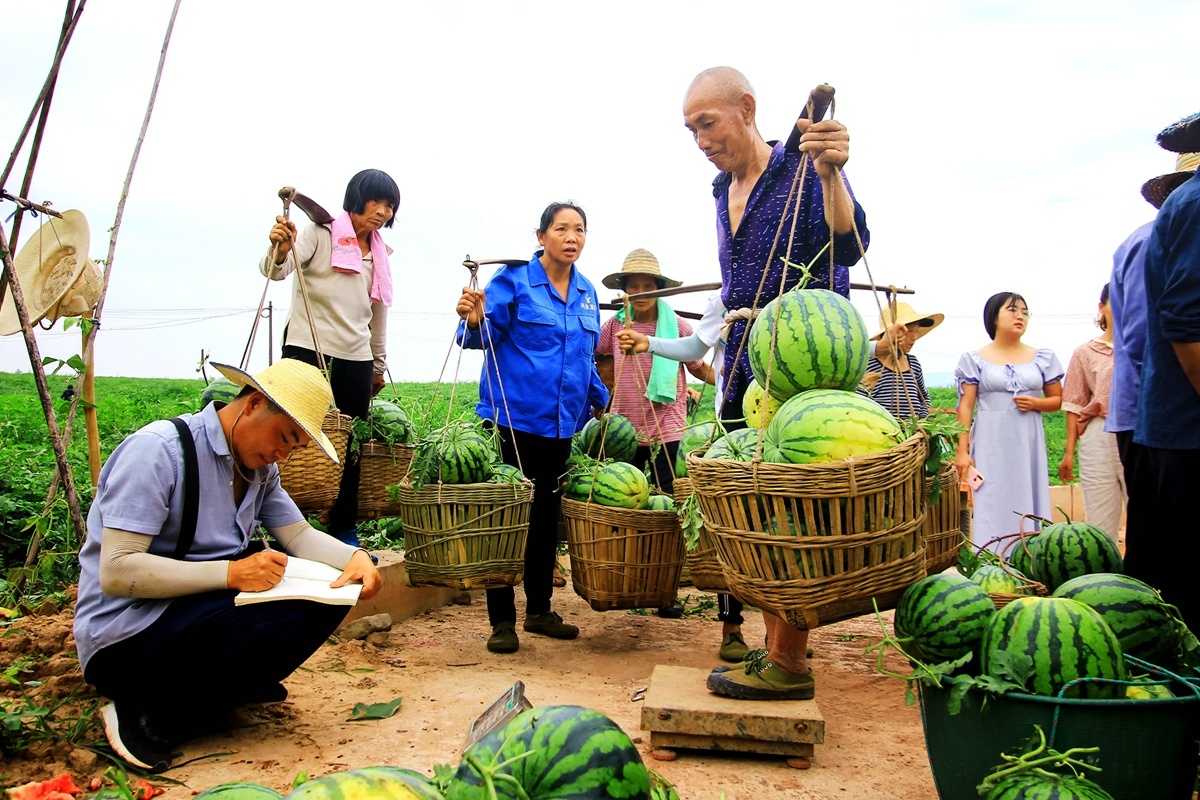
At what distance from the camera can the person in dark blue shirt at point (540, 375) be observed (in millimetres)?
4664

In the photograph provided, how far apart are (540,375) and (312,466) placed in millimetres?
1268

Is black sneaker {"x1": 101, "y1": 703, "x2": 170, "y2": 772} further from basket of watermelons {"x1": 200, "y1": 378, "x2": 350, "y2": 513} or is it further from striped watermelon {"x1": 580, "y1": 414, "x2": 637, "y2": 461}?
striped watermelon {"x1": 580, "y1": 414, "x2": 637, "y2": 461}

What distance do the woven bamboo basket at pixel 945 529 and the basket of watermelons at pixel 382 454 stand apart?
2.91 m

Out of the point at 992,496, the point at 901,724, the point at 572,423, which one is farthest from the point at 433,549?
the point at 992,496

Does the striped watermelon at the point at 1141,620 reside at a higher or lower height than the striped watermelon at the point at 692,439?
lower

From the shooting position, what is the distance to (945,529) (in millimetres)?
3213

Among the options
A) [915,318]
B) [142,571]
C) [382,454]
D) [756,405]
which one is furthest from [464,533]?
[915,318]

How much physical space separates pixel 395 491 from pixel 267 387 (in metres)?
1.47

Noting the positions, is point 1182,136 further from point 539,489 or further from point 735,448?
point 539,489

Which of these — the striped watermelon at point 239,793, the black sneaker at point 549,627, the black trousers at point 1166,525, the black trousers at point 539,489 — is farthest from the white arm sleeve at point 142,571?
the black trousers at point 1166,525

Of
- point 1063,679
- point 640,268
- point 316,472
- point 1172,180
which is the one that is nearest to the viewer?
point 1063,679

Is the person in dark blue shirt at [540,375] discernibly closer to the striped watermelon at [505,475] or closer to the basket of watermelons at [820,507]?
the striped watermelon at [505,475]

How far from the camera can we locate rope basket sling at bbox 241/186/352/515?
4125 mm

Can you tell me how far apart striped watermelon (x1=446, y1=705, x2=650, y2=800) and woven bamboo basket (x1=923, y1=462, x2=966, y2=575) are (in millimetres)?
1978
